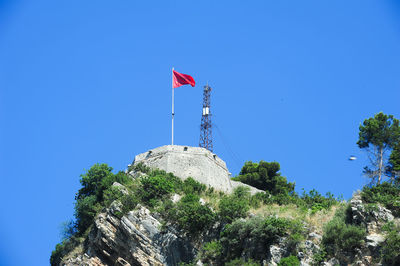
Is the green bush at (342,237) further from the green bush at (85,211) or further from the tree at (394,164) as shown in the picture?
the green bush at (85,211)

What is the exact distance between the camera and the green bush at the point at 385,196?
2966 centimetres

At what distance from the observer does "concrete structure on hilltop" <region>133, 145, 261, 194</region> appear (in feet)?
147

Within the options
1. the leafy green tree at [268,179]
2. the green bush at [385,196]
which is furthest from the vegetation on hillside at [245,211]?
the leafy green tree at [268,179]

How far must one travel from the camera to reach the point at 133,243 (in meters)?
34.1

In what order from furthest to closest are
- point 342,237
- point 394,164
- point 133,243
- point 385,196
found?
point 394,164
point 133,243
point 385,196
point 342,237

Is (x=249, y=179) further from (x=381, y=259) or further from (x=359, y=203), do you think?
(x=381, y=259)

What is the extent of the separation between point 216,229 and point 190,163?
40.0ft

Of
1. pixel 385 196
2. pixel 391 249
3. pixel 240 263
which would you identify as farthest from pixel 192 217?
pixel 391 249

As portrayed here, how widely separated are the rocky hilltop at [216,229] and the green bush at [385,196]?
0.22m

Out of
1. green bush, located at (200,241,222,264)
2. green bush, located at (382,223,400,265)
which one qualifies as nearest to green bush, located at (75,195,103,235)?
green bush, located at (200,241,222,264)

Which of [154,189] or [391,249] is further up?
[154,189]

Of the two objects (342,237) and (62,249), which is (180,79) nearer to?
(62,249)

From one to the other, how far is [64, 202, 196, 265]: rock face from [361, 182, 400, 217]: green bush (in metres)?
8.91

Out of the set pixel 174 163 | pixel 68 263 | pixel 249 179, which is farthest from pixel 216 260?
pixel 249 179
